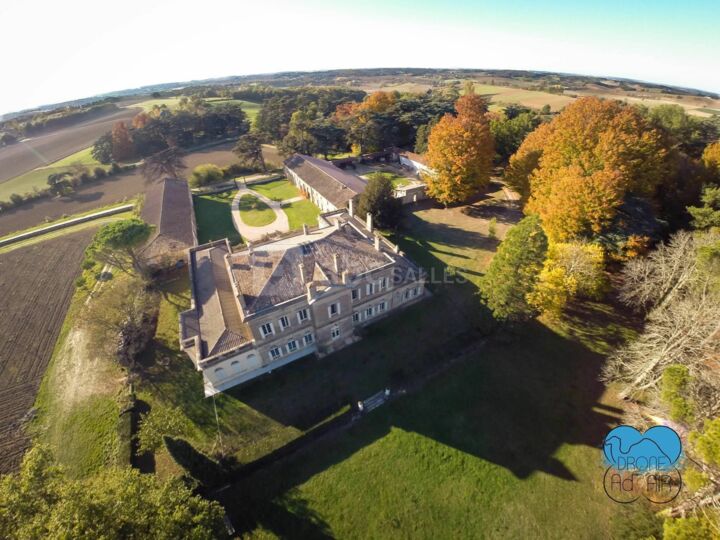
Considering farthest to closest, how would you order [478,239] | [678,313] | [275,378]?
[478,239], [275,378], [678,313]

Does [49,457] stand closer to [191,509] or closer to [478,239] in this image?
[191,509]

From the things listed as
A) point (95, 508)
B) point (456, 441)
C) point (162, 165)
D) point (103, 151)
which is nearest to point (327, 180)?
point (162, 165)

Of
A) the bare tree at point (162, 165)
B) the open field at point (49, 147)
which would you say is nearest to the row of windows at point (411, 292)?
the bare tree at point (162, 165)

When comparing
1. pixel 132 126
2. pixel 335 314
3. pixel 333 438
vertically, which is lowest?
pixel 333 438

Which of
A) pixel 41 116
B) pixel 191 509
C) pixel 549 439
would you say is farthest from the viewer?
pixel 41 116

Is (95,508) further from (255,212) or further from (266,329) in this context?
(255,212)

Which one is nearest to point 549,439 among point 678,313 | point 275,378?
point 678,313

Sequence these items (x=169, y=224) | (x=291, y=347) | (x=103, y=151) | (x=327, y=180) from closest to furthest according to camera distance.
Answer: (x=291, y=347) < (x=169, y=224) < (x=327, y=180) < (x=103, y=151)
